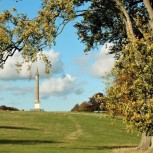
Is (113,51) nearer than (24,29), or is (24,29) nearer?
(24,29)

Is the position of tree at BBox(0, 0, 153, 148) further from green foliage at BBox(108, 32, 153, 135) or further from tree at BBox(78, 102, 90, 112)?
tree at BBox(78, 102, 90, 112)

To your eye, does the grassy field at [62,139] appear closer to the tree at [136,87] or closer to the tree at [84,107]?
the tree at [136,87]

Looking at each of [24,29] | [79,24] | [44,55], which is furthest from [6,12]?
[79,24]

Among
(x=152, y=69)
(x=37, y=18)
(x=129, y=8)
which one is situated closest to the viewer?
(x=152, y=69)

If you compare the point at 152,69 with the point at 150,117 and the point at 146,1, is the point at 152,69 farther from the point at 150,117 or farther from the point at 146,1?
the point at 146,1

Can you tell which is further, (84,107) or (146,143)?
(84,107)

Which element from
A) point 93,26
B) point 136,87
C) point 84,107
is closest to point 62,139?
point 93,26

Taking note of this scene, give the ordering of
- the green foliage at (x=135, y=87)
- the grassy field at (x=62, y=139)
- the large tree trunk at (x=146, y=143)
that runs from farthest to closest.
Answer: the grassy field at (x=62, y=139) < the large tree trunk at (x=146, y=143) < the green foliage at (x=135, y=87)

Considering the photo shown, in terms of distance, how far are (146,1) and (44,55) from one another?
7640 mm

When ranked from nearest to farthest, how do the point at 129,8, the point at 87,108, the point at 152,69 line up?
the point at 152,69 < the point at 129,8 < the point at 87,108

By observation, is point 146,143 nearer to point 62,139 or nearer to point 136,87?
point 136,87

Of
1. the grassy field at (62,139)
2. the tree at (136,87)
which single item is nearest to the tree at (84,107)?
the grassy field at (62,139)

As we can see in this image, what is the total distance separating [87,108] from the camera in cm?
16538

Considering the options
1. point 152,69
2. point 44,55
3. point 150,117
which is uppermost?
point 44,55
